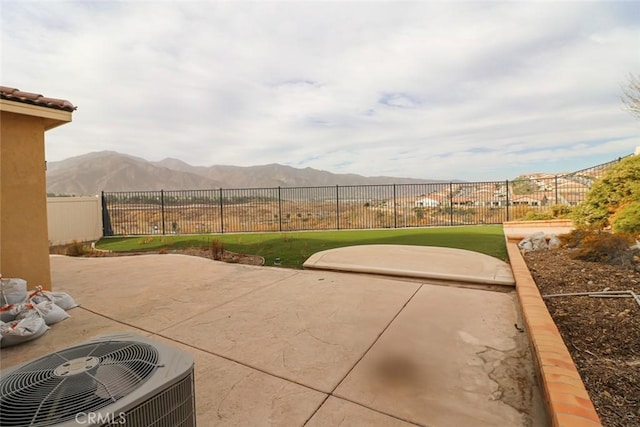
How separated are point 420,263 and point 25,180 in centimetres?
665

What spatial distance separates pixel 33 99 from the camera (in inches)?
170

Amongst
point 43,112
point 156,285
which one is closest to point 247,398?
point 156,285

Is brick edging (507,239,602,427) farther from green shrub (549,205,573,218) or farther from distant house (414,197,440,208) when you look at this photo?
distant house (414,197,440,208)

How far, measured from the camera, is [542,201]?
12.7m

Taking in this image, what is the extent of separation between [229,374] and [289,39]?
957 centimetres

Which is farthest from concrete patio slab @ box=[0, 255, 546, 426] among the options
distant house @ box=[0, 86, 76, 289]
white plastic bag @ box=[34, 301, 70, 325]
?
distant house @ box=[0, 86, 76, 289]

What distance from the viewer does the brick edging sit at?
1.67 metres

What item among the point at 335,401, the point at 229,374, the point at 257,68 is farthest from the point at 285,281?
the point at 257,68

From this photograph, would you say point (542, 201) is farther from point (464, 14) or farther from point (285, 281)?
point (285, 281)

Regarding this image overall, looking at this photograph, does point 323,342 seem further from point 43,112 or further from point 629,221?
point 629,221

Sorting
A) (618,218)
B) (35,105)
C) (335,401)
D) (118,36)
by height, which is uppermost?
(118,36)

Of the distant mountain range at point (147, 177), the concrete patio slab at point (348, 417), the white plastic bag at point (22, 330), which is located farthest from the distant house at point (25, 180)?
the distant mountain range at point (147, 177)

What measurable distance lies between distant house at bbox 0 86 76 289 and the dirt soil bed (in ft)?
21.9

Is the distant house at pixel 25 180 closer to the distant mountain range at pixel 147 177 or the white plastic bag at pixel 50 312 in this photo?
the white plastic bag at pixel 50 312
